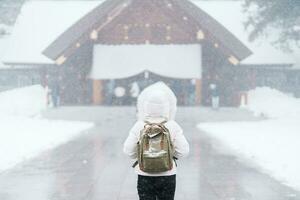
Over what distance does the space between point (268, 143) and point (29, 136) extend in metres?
6.65

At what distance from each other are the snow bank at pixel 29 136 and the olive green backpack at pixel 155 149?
20.3 ft

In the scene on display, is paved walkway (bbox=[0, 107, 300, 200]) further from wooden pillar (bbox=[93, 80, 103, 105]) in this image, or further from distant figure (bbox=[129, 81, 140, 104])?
wooden pillar (bbox=[93, 80, 103, 105])

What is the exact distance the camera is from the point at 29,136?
15398 mm

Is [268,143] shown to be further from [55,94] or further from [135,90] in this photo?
[55,94]

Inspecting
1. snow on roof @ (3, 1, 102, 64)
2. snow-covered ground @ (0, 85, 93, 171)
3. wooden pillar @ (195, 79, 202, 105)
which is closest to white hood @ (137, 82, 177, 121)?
snow-covered ground @ (0, 85, 93, 171)

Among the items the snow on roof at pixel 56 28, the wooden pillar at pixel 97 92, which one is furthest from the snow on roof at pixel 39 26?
the wooden pillar at pixel 97 92

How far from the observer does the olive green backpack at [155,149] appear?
14.8 ft

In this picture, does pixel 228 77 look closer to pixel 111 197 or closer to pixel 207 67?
pixel 207 67

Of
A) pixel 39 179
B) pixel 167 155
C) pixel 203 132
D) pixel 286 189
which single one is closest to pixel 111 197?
pixel 39 179

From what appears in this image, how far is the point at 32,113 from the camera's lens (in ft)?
81.9

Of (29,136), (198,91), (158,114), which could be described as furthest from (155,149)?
(198,91)

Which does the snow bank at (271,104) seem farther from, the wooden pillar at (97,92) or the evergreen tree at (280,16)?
the wooden pillar at (97,92)

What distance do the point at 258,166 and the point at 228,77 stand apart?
19.1m

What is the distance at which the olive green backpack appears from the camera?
4520mm
